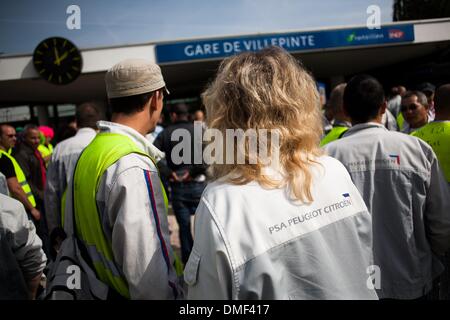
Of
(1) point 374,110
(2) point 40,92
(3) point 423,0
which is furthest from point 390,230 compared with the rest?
(3) point 423,0

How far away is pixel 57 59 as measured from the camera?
9.83 m

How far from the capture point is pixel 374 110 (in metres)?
2.15

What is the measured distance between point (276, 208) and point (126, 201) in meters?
0.61

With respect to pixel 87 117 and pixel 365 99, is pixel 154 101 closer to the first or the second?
pixel 365 99

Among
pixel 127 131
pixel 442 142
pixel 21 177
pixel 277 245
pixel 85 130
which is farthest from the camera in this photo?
pixel 21 177

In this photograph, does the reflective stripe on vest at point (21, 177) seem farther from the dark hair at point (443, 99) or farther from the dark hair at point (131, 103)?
the dark hair at point (443, 99)

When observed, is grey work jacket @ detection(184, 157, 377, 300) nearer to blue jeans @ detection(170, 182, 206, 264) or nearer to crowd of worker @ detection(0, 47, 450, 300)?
crowd of worker @ detection(0, 47, 450, 300)

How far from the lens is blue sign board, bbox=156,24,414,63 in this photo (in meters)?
11.2

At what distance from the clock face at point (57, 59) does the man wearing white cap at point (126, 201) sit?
8.78 metres

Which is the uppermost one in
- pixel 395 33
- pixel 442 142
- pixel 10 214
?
pixel 395 33

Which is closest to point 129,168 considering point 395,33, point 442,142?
point 442,142

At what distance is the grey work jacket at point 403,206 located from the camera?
1920 millimetres

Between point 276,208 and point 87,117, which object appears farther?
point 87,117

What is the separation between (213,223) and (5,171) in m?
3.32
